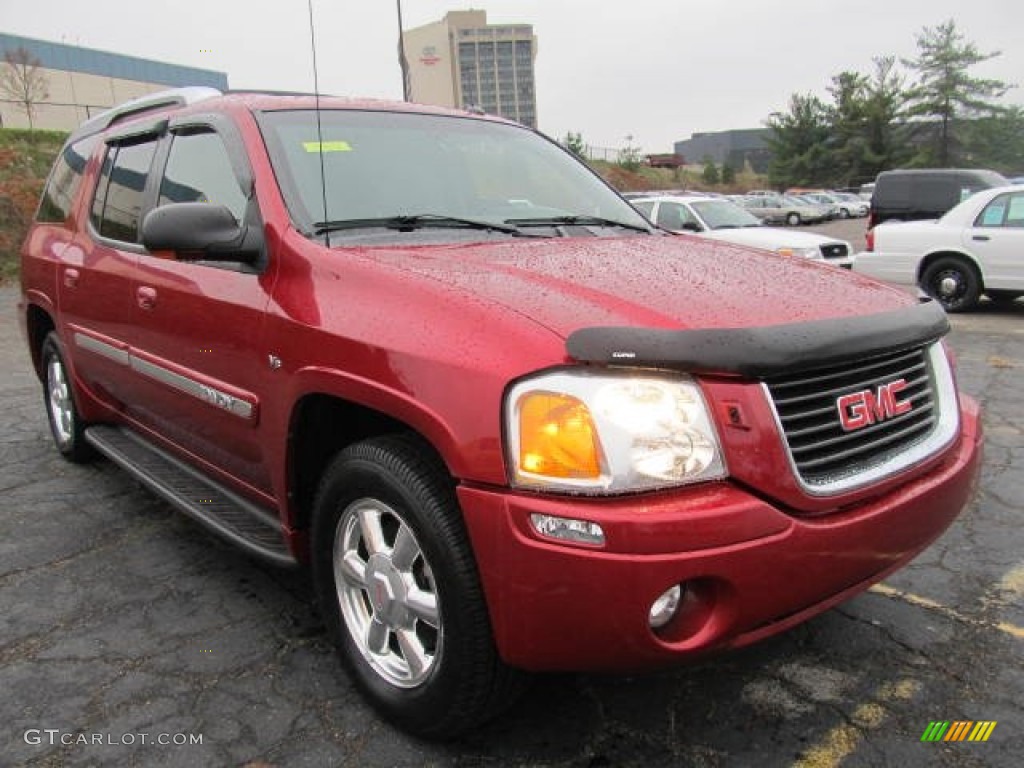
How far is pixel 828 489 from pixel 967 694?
98cm

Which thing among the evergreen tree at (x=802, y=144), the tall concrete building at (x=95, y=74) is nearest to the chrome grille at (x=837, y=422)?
the tall concrete building at (x=95, y=74)

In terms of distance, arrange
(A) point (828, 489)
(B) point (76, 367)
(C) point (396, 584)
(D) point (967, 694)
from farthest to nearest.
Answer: (B) point (76, 367) < (D) point (967, 694) < (C) point (396, 584) < (A) point (828, 489)

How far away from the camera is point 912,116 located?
58.0 meters

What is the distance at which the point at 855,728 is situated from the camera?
87.4 inches

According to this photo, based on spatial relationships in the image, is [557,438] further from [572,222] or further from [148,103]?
[148,103]

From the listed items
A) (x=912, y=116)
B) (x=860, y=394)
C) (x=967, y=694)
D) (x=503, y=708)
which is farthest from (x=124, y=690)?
(x=912, y=116)

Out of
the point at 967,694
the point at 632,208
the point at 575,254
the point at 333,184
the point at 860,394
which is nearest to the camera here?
the point at 860,394

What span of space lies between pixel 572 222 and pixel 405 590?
159cm

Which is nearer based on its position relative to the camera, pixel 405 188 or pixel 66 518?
pixel 405 188

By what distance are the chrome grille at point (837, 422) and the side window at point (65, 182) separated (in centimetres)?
386

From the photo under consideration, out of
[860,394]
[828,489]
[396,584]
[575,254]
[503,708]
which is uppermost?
[575,254]

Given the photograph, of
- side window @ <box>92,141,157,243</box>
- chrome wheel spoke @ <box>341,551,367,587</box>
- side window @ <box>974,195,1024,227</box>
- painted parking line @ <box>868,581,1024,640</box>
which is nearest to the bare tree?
side window @ <box>974,195,1024,227</box>

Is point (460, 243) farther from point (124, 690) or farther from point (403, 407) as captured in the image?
point (124, 690)

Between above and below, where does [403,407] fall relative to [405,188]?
below
